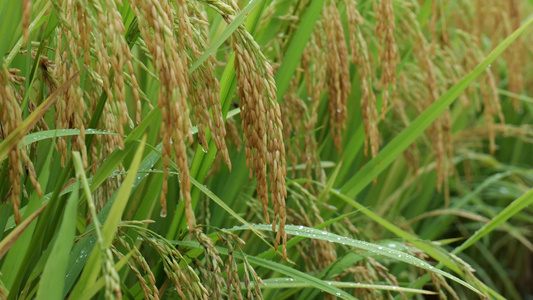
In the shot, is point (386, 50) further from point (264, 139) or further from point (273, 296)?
point (273, 296)

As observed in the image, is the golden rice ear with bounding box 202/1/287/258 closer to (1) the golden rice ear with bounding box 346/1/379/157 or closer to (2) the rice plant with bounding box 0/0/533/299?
(2) the rice plant with bounding box 0/0/533/299

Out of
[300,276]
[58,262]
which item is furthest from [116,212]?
[300,276]

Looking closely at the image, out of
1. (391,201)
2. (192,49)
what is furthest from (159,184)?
(391,201)

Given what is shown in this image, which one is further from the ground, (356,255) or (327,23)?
(327,23)

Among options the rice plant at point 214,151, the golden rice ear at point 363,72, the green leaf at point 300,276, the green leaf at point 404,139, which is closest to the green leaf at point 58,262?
the rice plant at point 214,151

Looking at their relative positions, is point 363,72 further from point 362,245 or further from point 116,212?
point 116,212

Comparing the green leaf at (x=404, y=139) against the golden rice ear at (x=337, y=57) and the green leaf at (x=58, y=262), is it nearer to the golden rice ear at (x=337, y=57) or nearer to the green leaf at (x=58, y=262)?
the golden rice ear at (x=337, y=57)

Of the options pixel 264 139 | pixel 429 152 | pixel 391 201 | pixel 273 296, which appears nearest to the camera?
pixel 264 139

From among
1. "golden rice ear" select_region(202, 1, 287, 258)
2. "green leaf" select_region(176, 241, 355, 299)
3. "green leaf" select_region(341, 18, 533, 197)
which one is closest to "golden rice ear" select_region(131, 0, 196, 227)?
"golden rice ear" select_region(202, 1, 287, 258)
